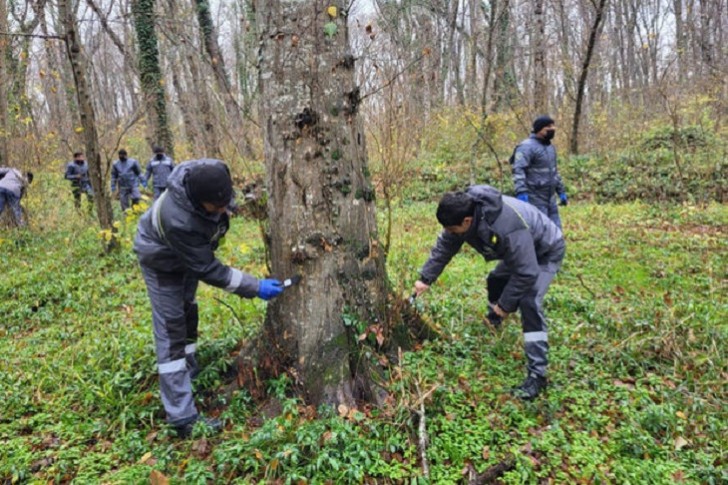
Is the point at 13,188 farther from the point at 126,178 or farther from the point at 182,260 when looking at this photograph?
the point at 182,260

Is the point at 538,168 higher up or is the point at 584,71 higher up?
the point at 584,71

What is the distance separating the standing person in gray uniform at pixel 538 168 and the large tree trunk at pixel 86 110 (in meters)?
6.47

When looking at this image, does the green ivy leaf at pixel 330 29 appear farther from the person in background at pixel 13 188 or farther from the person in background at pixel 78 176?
the person in background at pixel 78 176

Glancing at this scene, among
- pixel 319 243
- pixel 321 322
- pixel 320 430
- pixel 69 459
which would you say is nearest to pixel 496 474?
pixel 320 430

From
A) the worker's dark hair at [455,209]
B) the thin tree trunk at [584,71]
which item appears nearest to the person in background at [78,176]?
the worker's dark hair at [455,209]

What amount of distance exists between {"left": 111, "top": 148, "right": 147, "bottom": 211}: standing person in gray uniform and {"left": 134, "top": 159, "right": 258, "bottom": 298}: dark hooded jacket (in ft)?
29.2

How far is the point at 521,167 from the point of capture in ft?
20.9

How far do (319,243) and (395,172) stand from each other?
1.90 m

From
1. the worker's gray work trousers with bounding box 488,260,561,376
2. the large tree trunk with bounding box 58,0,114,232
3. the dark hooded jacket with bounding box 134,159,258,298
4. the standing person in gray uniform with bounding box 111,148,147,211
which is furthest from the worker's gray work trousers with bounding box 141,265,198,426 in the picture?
the standing person in gray uniform with bounding box 111,148,147,211

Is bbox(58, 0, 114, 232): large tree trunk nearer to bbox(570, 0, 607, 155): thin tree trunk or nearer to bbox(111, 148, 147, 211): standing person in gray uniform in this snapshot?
bbox(111, 148, 147, 211): standing person in gray uniform

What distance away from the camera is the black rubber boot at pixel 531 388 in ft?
11.7

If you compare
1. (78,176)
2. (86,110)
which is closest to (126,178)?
(78,176)

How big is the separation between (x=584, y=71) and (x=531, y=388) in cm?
1053

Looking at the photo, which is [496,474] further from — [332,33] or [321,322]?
[332,33]
